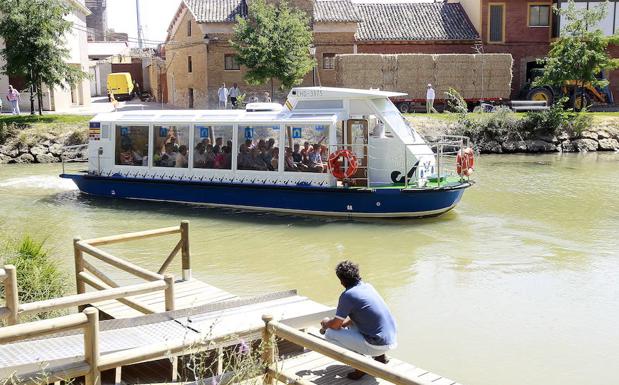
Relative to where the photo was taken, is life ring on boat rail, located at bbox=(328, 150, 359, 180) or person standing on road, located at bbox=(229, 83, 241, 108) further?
person standing on road, located at bbox=(229, 83, 241, 108)

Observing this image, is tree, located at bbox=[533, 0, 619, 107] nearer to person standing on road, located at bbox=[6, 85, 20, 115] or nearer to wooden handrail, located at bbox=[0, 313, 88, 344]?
person standing on road, located at bbox=[6, 85, 20, 115]

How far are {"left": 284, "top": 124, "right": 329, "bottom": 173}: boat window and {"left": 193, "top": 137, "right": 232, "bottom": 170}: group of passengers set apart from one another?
5.21 ft

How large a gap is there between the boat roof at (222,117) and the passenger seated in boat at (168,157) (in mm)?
614

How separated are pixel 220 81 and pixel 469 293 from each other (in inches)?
1153

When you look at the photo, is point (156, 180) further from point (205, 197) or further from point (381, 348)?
point (381, 348)

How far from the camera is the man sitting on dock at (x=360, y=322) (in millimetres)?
6664

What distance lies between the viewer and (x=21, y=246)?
10.1 m

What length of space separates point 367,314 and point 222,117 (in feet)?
37.8

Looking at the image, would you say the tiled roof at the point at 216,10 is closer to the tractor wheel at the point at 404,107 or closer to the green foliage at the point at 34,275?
the tractor wheel at the point at 404,107

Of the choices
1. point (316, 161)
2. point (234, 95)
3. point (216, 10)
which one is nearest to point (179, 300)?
point (316, 161)

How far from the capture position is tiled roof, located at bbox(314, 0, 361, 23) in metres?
38.6

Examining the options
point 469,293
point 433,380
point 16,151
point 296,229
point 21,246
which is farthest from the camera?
point 16,151

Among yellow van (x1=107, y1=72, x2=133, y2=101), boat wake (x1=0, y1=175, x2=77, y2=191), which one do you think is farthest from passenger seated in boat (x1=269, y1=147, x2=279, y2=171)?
yellow van (x1=107, y1=72, x2=133, y2=101)

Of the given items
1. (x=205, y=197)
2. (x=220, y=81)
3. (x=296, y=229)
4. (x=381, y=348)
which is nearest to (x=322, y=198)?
(x=296, y=229)
